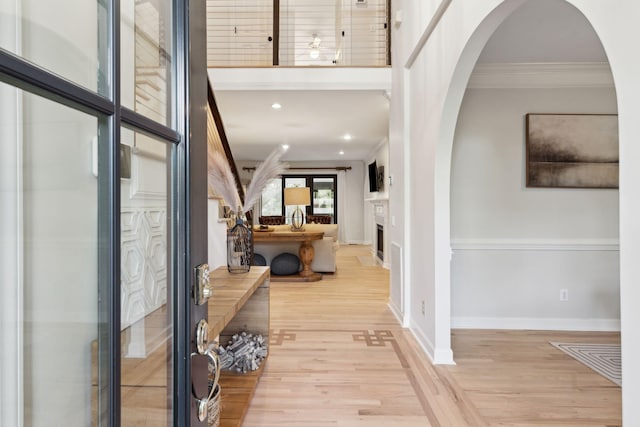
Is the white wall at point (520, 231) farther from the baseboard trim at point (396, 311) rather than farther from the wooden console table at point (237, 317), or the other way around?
the wooden console table at point (237, 317)

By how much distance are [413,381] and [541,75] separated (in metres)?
2.88

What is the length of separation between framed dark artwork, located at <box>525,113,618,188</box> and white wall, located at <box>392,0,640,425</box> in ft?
3.70

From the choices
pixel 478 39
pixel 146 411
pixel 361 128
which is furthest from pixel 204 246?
pixel 361 128

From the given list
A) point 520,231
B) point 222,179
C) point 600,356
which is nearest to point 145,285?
point 222,179

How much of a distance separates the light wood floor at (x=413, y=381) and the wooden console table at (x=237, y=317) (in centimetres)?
11

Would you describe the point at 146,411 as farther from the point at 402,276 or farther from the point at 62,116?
the point at 402,276

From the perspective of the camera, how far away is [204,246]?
0.78 meters

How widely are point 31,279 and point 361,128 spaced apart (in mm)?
6347

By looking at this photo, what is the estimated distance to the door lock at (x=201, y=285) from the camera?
0.72 m

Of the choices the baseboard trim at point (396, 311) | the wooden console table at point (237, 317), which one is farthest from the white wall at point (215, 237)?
the baseboard trim at point (396, 311)

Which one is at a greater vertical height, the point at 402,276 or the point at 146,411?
the point at 146,411

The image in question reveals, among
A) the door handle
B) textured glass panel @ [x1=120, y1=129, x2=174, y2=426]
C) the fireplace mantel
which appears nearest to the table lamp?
the fireplace mantel

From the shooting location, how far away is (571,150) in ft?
11.1

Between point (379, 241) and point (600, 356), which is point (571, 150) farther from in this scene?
point (379, 241)
